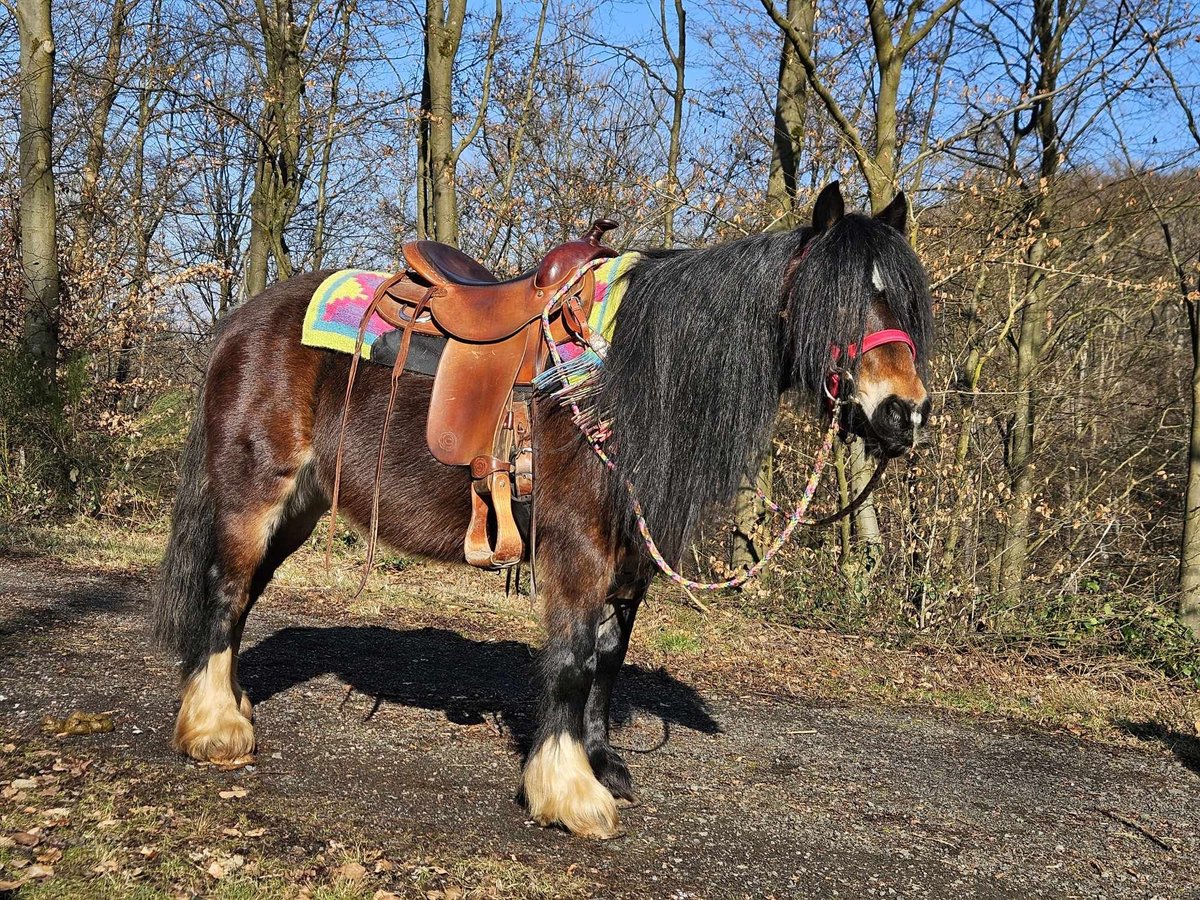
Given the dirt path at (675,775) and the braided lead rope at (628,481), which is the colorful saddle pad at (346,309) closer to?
the braided lead rope at (628,481)

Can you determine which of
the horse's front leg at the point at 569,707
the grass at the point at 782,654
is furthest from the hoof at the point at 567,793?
the grass at the point at 782,654

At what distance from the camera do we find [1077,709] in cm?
584

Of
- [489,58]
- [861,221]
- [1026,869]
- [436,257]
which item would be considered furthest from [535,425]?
[489,58]

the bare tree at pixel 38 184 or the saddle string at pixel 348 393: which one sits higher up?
the bare tree at pixel 38 184

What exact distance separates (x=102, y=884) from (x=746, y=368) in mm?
2487

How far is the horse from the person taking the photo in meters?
3.00

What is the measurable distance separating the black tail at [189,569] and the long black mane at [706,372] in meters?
1.95

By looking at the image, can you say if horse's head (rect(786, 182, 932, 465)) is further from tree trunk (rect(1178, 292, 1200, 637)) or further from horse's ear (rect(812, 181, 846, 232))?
tree trunk (rect(1178, 292, 1200, 637))

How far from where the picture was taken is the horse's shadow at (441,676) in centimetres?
468

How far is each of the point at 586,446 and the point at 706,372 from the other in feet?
1.73

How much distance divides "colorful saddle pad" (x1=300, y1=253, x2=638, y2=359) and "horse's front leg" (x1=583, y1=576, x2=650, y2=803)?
4.14ft

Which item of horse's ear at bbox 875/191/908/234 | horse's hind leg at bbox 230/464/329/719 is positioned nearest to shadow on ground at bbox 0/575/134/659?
horse's hind leg at bbox 230/464/329/719

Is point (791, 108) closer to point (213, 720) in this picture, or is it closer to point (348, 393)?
point (348, 393)

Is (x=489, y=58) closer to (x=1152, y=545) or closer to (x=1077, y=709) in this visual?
(x=1152, y=545)
